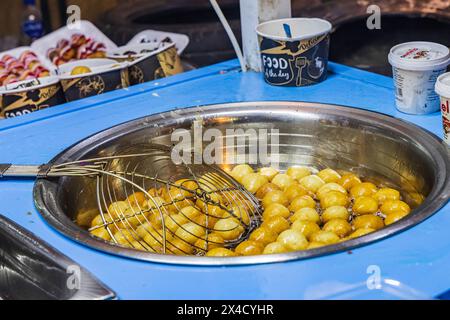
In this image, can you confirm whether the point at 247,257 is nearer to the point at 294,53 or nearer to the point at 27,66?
the point at 294,53

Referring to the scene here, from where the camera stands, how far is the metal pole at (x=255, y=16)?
2064mm

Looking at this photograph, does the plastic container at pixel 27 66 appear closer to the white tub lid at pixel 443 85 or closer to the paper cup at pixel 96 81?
the paper cup at pixel 96 81

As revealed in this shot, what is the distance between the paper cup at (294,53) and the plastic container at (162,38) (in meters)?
0.71

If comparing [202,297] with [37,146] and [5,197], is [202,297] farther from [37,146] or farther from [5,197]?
[37,146]

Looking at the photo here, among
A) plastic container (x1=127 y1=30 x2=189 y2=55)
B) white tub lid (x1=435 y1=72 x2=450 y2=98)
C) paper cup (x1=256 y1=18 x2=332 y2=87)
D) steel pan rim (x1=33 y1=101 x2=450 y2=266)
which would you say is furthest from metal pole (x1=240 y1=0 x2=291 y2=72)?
white tub lid (x1=435 y1=72 x2=450 y2=98)

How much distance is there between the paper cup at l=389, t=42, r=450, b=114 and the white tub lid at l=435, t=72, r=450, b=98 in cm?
10

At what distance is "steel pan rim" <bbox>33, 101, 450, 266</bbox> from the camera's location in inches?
46.0

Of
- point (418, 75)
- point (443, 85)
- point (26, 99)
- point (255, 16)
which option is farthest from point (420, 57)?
point (26, 99)

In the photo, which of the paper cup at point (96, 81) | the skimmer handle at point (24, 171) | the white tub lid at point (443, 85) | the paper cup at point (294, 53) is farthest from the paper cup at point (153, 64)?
the white tub lid at point (443, 85)

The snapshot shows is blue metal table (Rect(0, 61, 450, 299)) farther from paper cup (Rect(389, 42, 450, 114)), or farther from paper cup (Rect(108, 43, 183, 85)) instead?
paper cup (Rect(108, 43, 183, 85))

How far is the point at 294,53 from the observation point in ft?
6.30

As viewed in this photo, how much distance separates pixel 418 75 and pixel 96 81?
107cm

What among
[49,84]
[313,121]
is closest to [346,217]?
[313,121]
